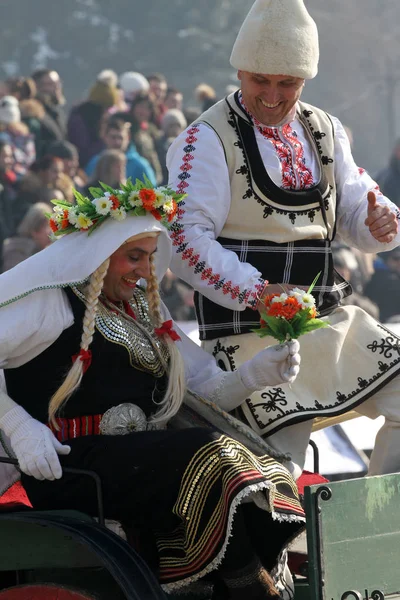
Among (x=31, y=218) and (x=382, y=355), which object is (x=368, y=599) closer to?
(x=382, y=355)

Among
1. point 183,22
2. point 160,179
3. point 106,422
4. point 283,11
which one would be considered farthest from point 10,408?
point 183,22

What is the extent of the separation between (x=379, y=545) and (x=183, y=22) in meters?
13.3

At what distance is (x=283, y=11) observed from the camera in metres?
3.99

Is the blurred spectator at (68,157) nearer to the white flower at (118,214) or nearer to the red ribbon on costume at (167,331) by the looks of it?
the red ribbon on costume at (167,331)

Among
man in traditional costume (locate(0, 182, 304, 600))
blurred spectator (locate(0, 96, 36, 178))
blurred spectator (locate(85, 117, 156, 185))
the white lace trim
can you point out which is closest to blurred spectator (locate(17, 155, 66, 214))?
blurred spectator (locate(0, 96, 36, 178))

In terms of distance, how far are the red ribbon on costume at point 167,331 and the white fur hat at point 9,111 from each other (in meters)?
5.22

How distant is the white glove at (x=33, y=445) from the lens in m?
3.37

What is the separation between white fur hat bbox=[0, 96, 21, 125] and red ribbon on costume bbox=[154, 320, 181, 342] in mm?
5219

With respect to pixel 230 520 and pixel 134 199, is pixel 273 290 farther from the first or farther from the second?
pixel 230 520

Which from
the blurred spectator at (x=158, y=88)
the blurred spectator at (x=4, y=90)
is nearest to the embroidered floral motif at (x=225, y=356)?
the blurred spectator at (x=4, y=90)

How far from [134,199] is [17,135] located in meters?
5.44

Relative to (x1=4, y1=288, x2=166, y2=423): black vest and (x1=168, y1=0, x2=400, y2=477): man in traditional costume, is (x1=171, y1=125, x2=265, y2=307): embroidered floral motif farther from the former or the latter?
(x1=4, y1=288, x2=166, y2=423): black vest

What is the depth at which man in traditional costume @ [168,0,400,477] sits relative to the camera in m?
3.93

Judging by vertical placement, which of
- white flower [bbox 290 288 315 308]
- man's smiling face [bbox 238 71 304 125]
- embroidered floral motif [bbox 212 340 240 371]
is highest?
man's smiling face [bbox 238 71 304 125]
